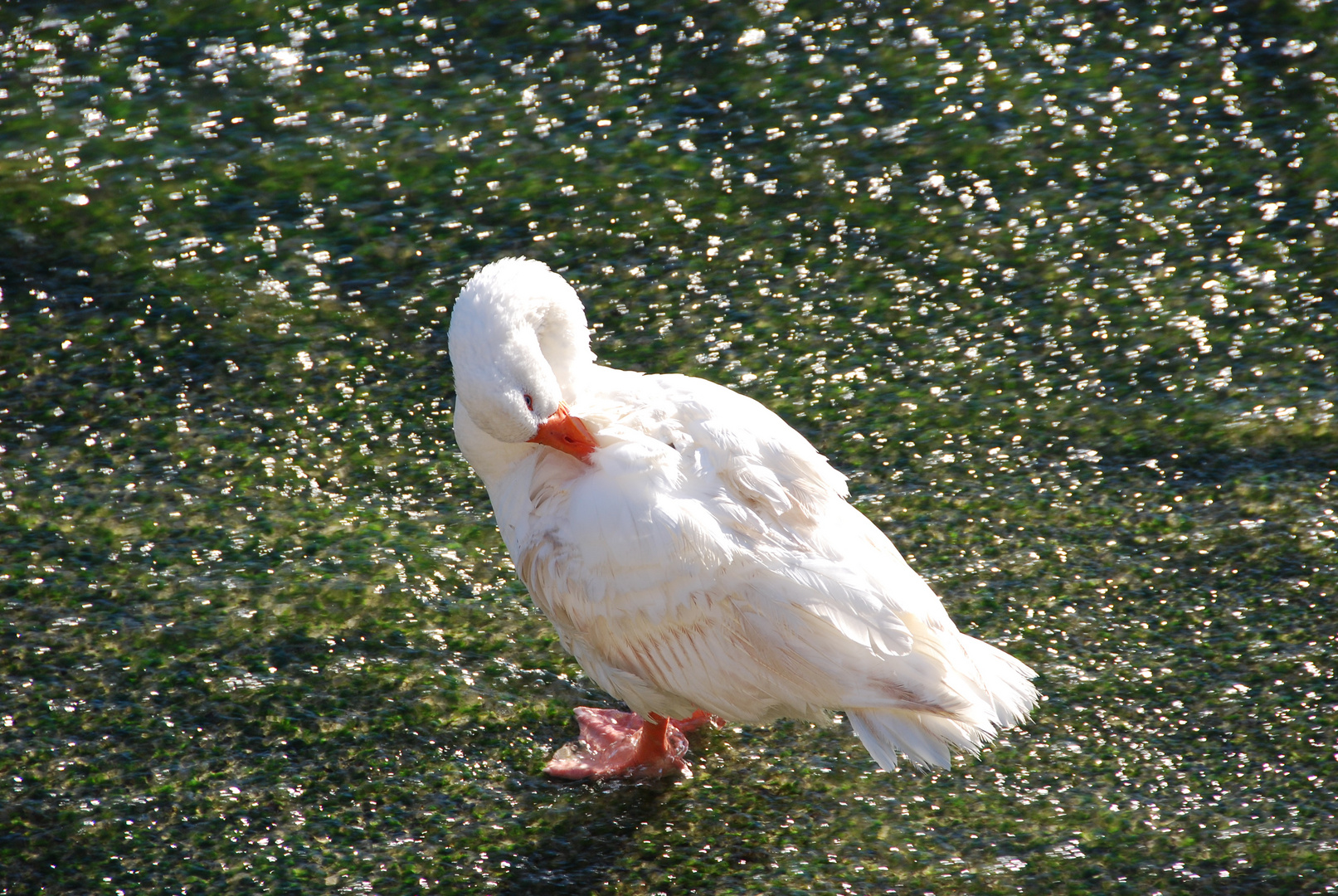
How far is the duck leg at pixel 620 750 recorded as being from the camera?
3322mm

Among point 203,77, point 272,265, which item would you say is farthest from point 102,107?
point 272,265

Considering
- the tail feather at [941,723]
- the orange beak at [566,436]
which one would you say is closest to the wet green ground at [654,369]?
the tail feather at [941,723]

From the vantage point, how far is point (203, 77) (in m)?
5.79

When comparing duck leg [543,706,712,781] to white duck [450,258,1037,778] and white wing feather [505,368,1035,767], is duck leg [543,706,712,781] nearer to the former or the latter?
white duck [450,258,1037,778]

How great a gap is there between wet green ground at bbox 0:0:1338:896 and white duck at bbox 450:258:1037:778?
1.19 feet

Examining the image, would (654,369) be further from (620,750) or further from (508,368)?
(620,750)

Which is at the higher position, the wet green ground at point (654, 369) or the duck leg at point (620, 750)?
the wet green ground at point (654, 369)

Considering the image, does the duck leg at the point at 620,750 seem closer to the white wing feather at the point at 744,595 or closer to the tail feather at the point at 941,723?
the white wing feather at the point at 744,595

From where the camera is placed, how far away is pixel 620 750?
132 inches

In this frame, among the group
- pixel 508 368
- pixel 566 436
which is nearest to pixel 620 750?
pixel 566 436

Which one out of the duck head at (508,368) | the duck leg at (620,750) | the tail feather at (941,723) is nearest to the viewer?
the tail feather at (941,723)

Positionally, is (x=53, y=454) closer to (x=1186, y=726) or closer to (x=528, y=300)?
(x=528, y=300)

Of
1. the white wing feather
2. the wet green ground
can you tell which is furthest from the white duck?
the wet green ground

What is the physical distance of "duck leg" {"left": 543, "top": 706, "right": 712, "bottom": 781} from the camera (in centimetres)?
332
